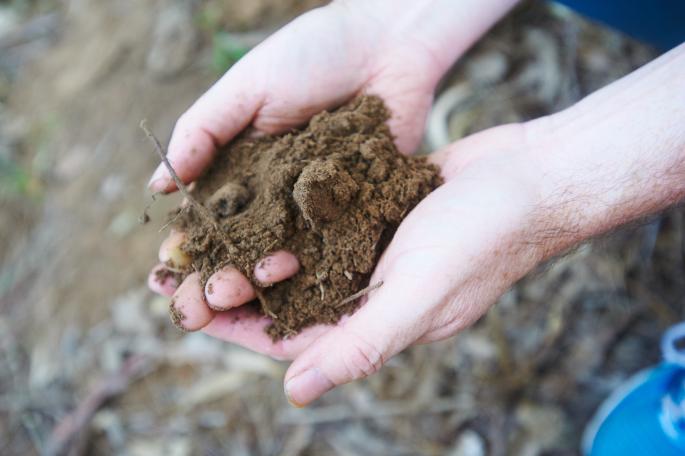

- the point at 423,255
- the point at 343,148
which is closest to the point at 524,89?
the point at 343,148

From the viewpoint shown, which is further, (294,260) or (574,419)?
(574,419)

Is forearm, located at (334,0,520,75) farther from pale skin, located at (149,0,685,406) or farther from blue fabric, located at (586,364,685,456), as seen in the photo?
blue fabric, located at (586,364,685,456)

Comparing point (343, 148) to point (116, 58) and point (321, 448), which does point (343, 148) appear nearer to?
point (321, 448)

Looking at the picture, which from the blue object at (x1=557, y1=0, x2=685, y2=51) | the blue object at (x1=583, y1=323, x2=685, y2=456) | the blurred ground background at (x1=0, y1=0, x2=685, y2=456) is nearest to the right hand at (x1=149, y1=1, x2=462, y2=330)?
the blurred ground background at (x1=0, y1=0, x2=685, y2=456)

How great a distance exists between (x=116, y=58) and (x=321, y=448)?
10.1 feet

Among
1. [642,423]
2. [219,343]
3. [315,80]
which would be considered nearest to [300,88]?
[315,80]

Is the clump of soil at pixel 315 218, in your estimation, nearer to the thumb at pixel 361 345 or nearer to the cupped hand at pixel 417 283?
the cupped hand at pixel 417 283

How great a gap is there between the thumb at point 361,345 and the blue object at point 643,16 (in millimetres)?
1658

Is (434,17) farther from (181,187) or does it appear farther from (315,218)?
(181,187)

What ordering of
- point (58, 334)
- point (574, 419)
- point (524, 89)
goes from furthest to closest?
point (58, 334), point (524, 89), point (574, 419)

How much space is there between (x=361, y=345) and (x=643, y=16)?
1.94m

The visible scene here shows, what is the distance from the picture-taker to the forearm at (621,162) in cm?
169

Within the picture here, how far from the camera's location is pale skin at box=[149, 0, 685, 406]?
1602 millimetres

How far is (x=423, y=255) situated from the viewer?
163 centimetres
